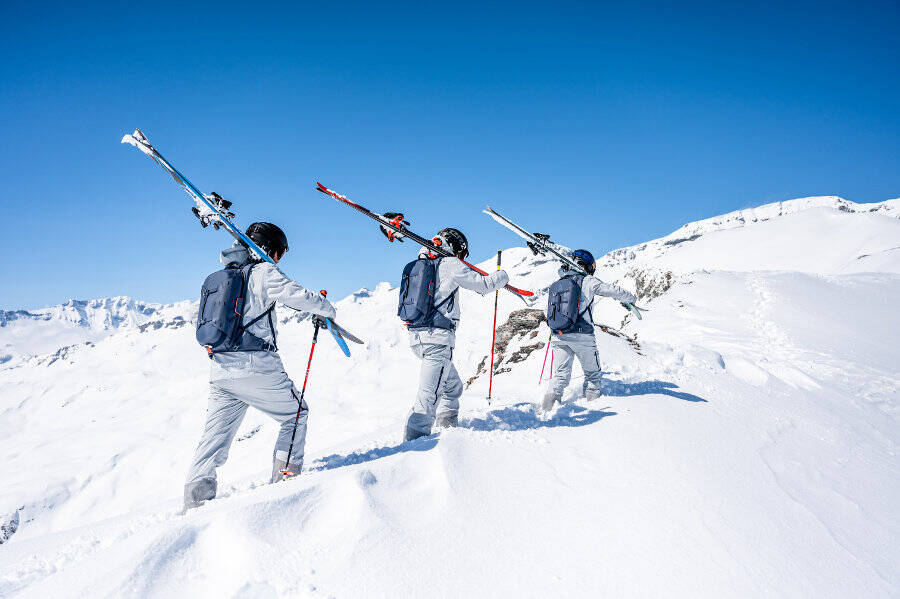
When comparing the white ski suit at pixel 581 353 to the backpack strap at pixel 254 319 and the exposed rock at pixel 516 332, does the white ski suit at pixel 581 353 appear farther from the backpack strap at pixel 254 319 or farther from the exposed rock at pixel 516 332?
the exposed rock at pixel 516 332

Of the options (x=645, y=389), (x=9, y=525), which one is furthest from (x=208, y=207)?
(x=9, y=525)

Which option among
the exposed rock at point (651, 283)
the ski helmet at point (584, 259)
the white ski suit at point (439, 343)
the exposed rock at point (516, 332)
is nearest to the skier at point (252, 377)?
the white ski suit at point (439, 343)

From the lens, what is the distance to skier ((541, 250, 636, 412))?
8.25 metres

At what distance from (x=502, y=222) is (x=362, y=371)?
9822cm

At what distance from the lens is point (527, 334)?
1973 cm

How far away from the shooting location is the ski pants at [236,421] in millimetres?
4676

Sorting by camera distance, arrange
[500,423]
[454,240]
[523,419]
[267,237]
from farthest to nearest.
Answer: [523,419], [500,423], [454,240], [267,237]

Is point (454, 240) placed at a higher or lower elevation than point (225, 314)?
higher

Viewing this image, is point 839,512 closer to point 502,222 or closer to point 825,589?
point 825,589

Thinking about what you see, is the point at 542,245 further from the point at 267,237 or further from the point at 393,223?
the point at 267,237

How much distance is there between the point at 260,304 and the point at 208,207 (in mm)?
Result: 1845

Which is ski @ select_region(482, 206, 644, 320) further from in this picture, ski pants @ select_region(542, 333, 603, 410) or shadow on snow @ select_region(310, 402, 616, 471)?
shadow on snow @ select_region(310, 402, 616, 471)

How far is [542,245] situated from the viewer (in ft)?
32.1

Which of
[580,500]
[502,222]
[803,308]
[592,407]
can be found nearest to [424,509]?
[580,500]
